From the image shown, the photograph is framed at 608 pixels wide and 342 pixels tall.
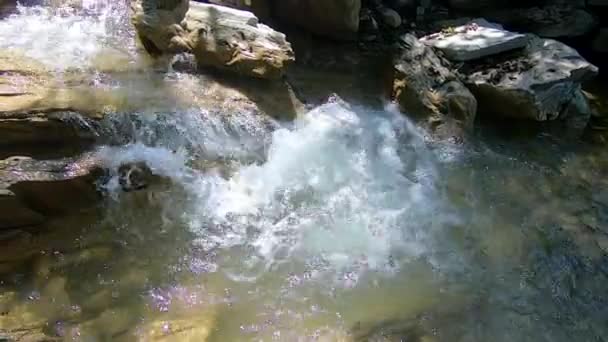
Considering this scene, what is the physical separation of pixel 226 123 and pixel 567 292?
3326 millimetres

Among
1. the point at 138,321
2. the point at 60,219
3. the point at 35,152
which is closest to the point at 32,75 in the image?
the point at 35,152

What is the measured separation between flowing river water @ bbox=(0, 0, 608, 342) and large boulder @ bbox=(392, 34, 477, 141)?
0.23 metres

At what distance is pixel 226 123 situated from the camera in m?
5.16

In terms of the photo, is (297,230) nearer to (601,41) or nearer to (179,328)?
(179,328)

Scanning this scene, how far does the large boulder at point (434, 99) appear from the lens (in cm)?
617

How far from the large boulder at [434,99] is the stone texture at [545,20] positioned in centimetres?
239

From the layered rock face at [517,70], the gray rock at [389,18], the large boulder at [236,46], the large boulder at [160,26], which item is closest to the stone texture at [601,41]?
the layered rock face at [517,70]

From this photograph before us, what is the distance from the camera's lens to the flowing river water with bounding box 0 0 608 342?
3.72 m

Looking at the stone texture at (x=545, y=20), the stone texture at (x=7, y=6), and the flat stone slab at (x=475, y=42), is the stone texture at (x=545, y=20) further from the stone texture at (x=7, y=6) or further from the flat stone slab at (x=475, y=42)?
the stone texture at (x=7, y=6)

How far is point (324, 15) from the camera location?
21.5 feet

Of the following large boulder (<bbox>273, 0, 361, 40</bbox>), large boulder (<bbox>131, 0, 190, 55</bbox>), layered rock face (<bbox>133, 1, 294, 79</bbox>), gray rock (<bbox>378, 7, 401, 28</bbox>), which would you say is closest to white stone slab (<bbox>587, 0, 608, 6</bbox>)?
gray rock (<bbox>378, 7, 401, 28</bbox>)

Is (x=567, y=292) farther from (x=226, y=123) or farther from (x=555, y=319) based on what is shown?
(x=226, y=123)

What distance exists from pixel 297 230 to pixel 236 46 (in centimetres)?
208

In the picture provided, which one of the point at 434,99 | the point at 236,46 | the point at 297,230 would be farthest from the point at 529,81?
the point at 297,230
